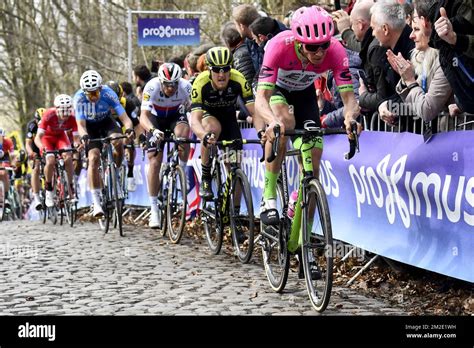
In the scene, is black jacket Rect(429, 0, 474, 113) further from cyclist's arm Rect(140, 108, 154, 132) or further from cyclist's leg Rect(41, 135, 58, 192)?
cyclist's leg Rect(41, 135, 58, 192)

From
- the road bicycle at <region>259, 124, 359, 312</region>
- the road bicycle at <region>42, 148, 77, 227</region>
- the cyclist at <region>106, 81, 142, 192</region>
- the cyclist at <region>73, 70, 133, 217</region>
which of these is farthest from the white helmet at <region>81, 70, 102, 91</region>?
the road bicycle at <region>259, 124, 359, 312</region>

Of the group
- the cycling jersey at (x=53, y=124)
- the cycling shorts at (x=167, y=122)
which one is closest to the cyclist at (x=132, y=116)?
the cycling jersey at (x=53, y=124)

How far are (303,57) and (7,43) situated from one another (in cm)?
4079

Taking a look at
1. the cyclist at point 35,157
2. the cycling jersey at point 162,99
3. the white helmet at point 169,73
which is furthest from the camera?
the cyclist at point 35,157

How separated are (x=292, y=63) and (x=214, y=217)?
3092 millimetres

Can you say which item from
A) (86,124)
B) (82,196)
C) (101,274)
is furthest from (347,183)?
(82,196)

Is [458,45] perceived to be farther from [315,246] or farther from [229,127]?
[229,127]

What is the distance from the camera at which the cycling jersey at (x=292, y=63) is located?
24.6 ft

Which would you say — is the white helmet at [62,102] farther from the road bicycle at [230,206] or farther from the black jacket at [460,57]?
the black jacket at [460,57]

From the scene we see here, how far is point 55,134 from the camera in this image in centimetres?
1688

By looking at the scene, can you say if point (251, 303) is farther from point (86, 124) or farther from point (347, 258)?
point (86, 124)

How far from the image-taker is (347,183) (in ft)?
28.5

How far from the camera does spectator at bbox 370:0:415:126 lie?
802cm

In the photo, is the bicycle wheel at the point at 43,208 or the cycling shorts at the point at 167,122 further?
the bicycle wheel at the point at 43,208
